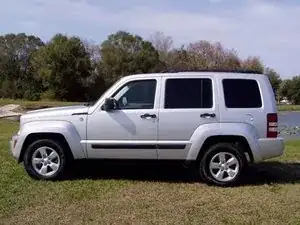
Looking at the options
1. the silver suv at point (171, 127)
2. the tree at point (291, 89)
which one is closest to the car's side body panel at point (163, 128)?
the silver suv at point (171, 127)

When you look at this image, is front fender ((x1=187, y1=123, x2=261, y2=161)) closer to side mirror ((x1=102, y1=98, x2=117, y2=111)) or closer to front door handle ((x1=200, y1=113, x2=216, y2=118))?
front door handle ((x1=200, y1=113, x2=216, y2=118))

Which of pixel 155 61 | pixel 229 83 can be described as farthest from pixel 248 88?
pixel 155 61

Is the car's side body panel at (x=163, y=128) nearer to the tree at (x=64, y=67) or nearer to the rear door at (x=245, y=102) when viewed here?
the rear door at (x=245, y=102)

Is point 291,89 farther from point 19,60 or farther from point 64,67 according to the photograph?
point 19,60

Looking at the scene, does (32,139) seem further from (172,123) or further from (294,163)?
(294,163)

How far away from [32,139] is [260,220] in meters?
4.26

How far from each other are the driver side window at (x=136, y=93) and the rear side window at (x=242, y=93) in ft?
3.99

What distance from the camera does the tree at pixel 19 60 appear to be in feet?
237

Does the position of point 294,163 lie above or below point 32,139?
below

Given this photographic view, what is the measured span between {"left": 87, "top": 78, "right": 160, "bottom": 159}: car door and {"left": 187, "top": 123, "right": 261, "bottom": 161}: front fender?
644mm

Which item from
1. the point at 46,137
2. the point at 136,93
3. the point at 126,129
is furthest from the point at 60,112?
the point at 136,93

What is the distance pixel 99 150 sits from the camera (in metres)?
8.95

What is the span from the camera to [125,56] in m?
71.2

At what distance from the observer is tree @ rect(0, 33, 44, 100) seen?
72.3m
